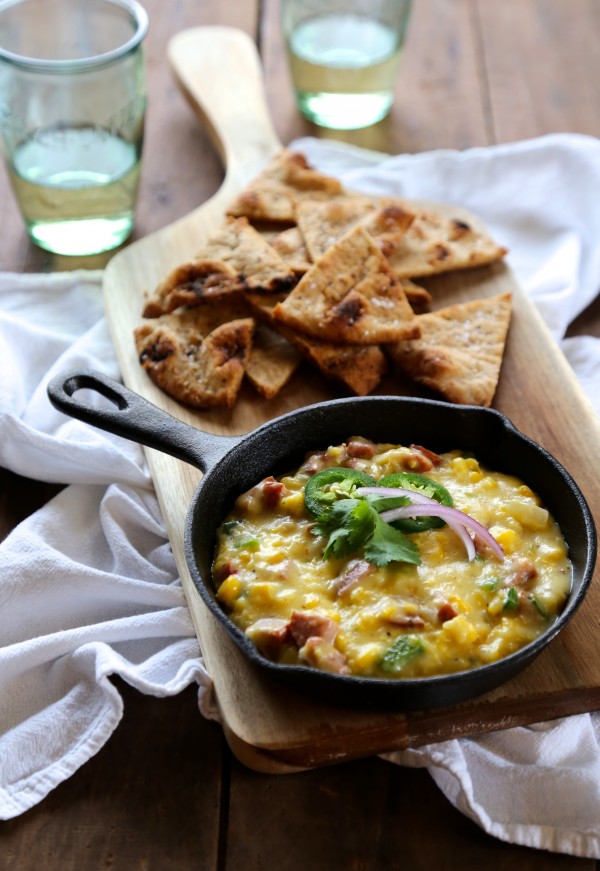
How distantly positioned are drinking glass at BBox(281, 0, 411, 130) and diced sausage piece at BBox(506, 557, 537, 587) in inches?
112

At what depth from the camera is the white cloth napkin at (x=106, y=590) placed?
2.55m

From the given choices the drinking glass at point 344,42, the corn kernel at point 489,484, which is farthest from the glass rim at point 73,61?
the corn kernel at point 489,484

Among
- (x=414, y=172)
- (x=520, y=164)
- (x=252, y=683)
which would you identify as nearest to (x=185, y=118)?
(x=414, y=172)

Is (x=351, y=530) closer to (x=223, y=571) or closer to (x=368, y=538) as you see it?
(x=368, y=538)

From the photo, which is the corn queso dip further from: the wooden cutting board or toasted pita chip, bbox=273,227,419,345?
toasted pita chip, bbox=273,227,419,345

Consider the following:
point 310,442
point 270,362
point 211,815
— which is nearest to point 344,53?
point 270,362

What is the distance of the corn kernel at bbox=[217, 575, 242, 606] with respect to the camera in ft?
8.48

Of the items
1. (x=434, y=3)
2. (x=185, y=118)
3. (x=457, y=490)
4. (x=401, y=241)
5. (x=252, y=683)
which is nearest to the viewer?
(x=252, y=683)

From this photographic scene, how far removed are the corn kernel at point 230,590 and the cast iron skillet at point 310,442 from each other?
0.02 meters

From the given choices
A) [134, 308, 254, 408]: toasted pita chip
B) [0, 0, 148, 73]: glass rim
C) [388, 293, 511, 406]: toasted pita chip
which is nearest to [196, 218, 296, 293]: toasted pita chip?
[134, 308, 254, 408]: toasted pita chip

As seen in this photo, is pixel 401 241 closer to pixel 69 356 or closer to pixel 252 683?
pixel 69 356

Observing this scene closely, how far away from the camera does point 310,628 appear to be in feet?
8.01

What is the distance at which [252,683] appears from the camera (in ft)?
8.41

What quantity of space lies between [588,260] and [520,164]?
2.00 ft
